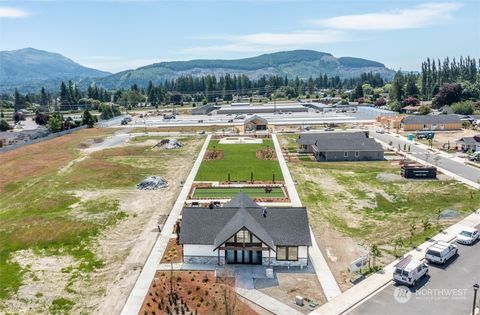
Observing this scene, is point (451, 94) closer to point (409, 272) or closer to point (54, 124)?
point (409, 272)

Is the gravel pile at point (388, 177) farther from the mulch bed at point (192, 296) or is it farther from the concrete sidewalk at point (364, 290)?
the mulch bed at point (192, 296)

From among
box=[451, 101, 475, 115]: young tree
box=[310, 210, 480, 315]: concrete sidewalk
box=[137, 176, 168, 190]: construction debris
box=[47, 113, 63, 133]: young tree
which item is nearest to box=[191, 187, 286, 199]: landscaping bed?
box=[137, 176, 168, 190]: construction debris

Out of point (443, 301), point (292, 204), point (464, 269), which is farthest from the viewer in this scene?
point (292, 204)

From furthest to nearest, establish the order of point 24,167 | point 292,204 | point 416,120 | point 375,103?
point 375,103 → point 416,120 → point 24,167 → point 292,204

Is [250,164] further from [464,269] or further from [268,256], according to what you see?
[464,269]

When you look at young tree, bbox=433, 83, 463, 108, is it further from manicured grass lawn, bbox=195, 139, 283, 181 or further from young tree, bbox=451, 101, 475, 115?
manicured grass lawn, bbox=195, 139, 283, 181

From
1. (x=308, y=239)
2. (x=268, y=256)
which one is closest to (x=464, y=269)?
(x=308, y=239)
